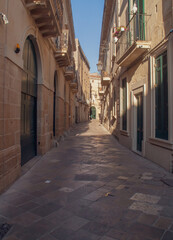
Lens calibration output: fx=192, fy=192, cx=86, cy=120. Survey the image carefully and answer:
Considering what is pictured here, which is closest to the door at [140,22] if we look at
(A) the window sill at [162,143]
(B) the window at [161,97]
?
(B) the window at [161,97]

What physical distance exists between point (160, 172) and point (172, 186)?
109cm

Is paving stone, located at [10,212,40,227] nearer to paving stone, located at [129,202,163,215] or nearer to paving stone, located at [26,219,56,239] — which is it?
paving stone, located at [26,219,56,239]

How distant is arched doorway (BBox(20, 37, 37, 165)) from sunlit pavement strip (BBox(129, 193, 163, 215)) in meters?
3.60

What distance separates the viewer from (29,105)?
645 cm

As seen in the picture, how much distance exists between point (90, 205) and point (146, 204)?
0.92m

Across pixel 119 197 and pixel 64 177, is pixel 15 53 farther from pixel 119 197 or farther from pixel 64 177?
pixel 119 197

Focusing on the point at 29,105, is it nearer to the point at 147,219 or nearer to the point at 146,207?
the point at 146,207

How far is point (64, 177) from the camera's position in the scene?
470cm

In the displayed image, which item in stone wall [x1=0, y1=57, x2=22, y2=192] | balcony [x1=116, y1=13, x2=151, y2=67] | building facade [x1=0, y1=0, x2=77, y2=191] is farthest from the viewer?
balcony [x1=116, y1=13, x2=151, y2=67]

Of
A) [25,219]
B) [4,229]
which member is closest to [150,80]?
Result: [25,219]

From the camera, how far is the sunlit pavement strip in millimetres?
2938

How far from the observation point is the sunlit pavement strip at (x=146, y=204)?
9.64 ft

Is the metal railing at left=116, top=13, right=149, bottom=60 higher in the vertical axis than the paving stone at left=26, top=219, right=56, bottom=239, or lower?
higher

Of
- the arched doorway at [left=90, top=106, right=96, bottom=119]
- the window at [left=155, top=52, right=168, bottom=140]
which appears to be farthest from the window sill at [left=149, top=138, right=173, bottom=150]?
the arched doorway at [left=90, top=106, right=96, bottom=119]
